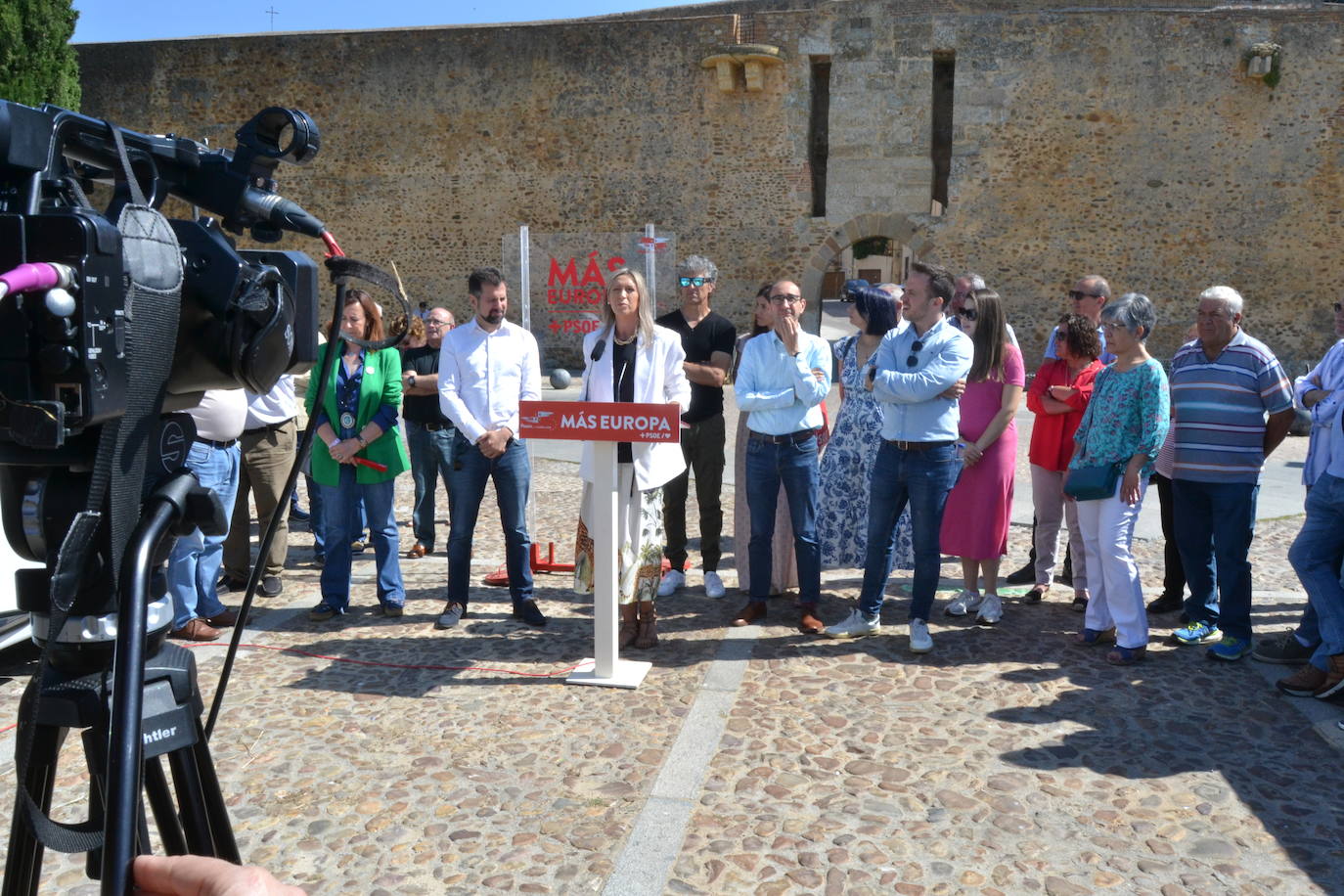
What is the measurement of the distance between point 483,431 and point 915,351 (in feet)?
6.52

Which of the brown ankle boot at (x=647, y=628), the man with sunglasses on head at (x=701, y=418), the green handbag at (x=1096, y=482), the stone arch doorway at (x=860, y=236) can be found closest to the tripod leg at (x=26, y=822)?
Answer: the brown ankle boot at (x=647, y=628)

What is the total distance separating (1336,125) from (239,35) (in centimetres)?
1960

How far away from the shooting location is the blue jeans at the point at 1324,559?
3.94 m

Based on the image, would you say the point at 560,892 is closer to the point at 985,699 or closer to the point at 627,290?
the point at 985,699

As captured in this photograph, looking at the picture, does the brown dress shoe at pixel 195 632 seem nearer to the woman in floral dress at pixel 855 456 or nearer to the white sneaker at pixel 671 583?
the white sneaker at pixel 671 583

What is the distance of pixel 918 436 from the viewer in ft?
14.6

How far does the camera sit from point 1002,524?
4.98 m

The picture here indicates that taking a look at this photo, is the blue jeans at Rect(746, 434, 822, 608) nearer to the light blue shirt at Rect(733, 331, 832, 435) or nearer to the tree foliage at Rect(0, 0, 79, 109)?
the light blue shirt at Rect(733, 331, 832, 435)

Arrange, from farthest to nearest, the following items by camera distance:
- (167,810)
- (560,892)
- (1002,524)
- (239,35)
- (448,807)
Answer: (239,35), (1002,524), (448,807), (560,892), (167,810)

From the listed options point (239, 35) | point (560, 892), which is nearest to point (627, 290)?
point (560, 892)

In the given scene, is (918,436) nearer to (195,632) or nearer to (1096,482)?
(1096,482)

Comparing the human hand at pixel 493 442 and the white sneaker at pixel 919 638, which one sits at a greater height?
the human hand at pixel 493 442

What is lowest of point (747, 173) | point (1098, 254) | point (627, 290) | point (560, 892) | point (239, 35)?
point (560, 892)

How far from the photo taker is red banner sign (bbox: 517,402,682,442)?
159 inches
